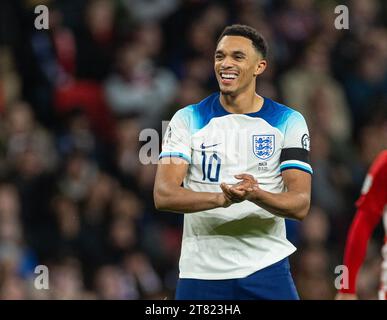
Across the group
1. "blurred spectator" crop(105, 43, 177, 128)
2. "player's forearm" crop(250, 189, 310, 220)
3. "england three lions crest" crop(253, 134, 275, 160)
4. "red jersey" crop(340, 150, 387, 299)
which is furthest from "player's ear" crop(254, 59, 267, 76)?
"blurred spectator" crop(105, 43, 177, 128)

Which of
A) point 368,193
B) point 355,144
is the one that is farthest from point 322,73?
point 368,193

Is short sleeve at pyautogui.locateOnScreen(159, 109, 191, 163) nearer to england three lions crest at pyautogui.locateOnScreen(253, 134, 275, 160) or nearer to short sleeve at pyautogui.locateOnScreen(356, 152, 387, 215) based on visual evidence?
england three lions crest at pyautogui.locateOnScreen(253, 134, 275, 160)

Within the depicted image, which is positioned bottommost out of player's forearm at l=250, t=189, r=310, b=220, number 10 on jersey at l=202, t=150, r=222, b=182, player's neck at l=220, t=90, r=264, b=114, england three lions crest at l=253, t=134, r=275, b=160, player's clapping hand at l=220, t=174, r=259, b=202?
player's forearm at l=250, t=189, r=310, b=220

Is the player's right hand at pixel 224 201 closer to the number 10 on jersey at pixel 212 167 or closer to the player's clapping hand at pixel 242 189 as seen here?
the player's clapping hand at pixel 242 189

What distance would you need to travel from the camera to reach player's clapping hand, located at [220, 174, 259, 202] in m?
5.87

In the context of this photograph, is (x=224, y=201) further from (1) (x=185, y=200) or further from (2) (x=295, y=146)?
(2) (x=295, y=146)

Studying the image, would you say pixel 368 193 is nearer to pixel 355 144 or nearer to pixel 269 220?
pixel 269 220

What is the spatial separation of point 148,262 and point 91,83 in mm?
2355

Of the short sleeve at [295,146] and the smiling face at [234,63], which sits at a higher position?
the smiling face at [234,63]

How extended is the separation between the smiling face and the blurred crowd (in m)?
3.80

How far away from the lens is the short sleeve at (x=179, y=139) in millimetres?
6250

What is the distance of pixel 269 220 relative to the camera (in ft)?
20.6

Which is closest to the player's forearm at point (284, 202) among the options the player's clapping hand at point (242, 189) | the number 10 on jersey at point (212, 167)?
the player's clapping hand at point (242, 189)
